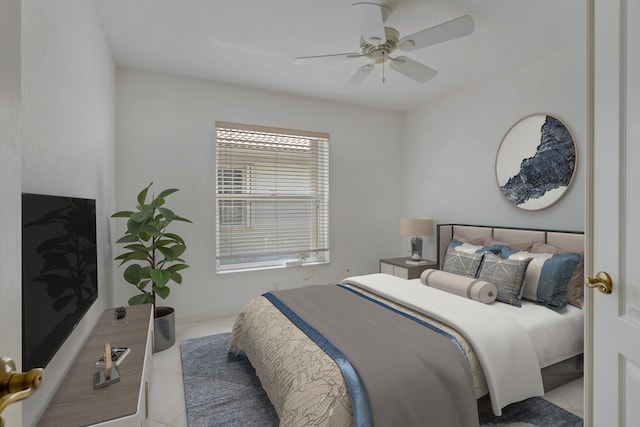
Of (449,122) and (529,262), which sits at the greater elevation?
(449,122)

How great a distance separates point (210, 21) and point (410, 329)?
8.33 feet

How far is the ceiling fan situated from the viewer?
6.33ft

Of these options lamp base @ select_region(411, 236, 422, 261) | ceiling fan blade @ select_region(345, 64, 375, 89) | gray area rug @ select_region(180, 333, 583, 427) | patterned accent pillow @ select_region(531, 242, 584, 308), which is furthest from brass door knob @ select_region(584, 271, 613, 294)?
lamp base @ select_region(411, 236, 422, 261)

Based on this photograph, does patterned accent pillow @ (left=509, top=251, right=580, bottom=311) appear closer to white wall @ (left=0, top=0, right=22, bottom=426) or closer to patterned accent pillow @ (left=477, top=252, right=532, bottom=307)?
patterned accent pillow @ (left=477, top=252, right=532, bottom=307)

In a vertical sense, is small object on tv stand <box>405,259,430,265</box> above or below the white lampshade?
below

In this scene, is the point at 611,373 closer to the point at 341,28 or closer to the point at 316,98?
the point at 341,28

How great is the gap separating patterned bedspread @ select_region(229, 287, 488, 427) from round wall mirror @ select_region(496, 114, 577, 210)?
179 cm

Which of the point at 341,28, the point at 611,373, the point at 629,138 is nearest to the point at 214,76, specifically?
the point at 341,28

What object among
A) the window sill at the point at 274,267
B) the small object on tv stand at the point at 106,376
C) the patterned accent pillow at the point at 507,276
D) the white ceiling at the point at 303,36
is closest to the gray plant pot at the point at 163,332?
the window sill at the point at 274,267

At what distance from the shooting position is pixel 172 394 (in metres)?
2.20

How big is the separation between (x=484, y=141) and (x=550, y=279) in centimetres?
174

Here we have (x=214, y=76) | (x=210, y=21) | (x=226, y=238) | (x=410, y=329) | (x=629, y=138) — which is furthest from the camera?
(x=226, y=238)

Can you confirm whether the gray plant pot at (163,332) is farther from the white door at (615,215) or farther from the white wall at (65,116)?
the white door at (615,215)

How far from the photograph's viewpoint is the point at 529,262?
2.49m
